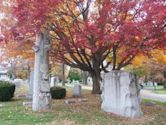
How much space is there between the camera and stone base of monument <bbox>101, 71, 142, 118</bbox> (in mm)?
12500

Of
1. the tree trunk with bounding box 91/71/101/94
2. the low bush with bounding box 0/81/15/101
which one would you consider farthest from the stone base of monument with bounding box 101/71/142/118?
the tree trunk with bounding box 91/71/101/94

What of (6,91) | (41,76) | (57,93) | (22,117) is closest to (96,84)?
(57,93)

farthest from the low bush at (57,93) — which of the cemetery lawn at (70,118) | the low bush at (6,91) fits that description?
the cemetery lawn at (70,118)

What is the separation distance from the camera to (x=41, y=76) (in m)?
13.6

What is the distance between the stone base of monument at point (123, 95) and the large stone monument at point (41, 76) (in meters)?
2.53

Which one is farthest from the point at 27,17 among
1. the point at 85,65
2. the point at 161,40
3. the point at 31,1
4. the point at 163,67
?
the point at 163,67

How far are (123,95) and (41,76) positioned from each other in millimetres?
3479

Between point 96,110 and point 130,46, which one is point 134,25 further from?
point 96,110

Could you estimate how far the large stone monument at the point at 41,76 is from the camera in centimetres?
1337

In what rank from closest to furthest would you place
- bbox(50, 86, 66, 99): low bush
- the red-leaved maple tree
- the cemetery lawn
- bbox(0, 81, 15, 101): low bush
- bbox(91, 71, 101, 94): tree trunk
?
1. the cemetery lawn
2. the red-leaved maple tree
3. bbox(0, 81, 15, 101): low bush
4. bbox(50, 86, 66, 99): low bush
5. bbox(91, 71, 101, 94): tree trunk

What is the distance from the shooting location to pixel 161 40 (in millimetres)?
13766

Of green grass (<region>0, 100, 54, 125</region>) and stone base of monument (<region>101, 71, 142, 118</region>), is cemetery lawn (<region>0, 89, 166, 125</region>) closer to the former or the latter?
green grass (<region>0, 100, 54, 125</region>)

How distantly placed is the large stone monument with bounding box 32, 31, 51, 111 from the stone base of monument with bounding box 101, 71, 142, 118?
253 cm

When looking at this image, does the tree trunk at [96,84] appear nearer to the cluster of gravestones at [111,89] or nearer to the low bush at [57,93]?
the low bush at [57,93]
